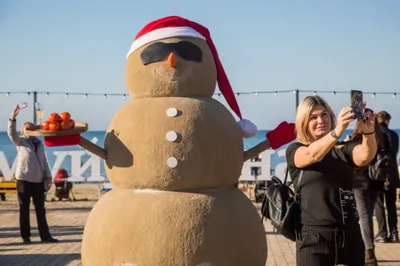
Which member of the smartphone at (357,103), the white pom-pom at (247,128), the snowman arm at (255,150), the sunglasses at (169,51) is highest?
the sunglasses at (169,51)

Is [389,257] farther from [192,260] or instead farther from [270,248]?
[192,260]

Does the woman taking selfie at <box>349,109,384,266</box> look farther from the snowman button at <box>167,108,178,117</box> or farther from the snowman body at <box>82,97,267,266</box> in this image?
the snowman button at <box>167,108,178,117</box>

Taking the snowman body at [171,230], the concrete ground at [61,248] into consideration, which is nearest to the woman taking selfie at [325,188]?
the snowman body at [171,230]

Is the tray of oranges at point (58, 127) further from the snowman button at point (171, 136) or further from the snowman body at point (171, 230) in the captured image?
the snowman button at point (171, 136)

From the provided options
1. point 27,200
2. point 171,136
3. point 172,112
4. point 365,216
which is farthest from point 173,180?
point 27,200

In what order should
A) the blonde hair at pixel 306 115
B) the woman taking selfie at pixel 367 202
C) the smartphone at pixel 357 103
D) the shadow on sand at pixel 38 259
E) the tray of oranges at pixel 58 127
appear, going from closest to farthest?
1. the smartphone at pixel 357 103
2. the blonde hair at pixel 306 115
3. the tray of oranges at pixel 58 127
4. the woman taking selfie at pixel 367 202
5. the shadow on sand at pixel 38 259

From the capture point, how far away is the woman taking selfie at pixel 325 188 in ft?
13.2

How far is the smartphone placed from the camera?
148 inches

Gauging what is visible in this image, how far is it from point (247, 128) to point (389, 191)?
5.06 m

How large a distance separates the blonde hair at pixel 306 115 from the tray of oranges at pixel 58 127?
173 cm

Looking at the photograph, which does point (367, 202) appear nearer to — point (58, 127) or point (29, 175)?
point (58, 127)

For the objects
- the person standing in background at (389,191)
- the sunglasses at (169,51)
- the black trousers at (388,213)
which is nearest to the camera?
the sunglasses at (169,51)

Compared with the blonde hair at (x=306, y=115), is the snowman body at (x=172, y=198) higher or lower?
lower

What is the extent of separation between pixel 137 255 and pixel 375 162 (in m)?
4.82
